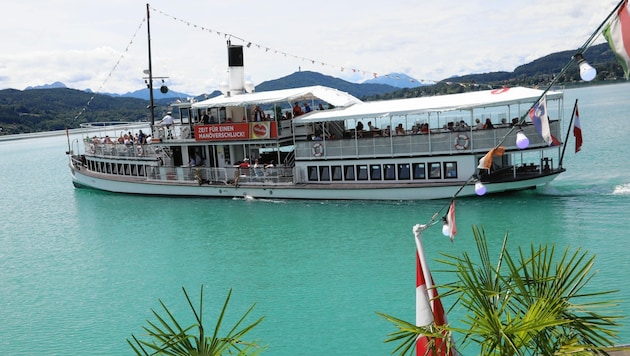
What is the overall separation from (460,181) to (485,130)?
8.43ft

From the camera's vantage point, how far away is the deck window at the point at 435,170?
27.4 meters

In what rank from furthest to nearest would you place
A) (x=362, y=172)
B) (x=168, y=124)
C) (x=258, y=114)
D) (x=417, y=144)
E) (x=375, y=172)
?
(x=168, y=124), (x=258, y=114), (x=362, y=172), (x=375, y=172), (x=417, y=144)

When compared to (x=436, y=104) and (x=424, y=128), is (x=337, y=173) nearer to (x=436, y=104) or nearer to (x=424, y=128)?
(x=424, y=128)

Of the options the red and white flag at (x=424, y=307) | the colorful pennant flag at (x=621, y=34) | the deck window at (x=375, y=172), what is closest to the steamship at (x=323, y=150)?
the deck window at (x=375, y=172)

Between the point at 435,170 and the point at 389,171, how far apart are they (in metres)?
2.32

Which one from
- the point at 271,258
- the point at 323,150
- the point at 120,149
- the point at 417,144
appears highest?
the point at 120,149

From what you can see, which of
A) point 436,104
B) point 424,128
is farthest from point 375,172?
point 436,104

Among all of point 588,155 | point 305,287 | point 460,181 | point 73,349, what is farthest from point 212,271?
point 588,155

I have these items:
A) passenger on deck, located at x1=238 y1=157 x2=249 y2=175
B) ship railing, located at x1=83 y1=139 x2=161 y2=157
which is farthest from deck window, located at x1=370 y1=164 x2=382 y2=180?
ship railing, located at x1=83 y1=139 x2=161 y2=157

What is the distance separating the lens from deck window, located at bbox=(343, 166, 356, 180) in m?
29.6

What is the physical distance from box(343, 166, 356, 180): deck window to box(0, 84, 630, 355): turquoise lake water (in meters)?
1.47

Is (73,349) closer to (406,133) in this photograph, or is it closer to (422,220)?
(422,220)

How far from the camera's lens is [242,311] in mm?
16828

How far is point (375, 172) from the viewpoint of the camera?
29047mm
